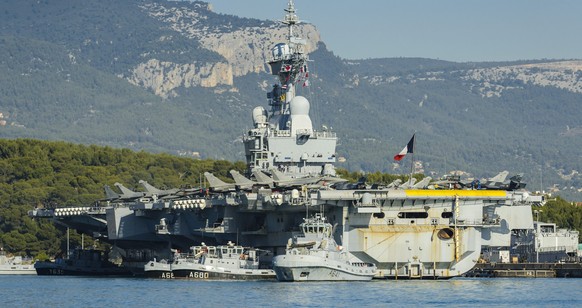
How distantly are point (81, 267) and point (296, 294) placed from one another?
35034 mm

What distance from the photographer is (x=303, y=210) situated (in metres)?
71.2

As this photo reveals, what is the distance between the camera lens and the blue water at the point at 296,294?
58.5m

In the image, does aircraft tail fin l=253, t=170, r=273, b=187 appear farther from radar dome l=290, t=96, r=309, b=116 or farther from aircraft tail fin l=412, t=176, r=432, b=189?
aircraft tail fin l=412, t=176, r=432, b=189

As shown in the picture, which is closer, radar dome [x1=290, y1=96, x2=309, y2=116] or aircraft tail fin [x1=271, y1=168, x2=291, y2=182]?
aircraft tail fin [x1=271, y1=168, x2=291, y2=182]

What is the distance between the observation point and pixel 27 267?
9638 cm

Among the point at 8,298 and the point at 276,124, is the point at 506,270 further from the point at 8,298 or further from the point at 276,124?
the point at 8,298

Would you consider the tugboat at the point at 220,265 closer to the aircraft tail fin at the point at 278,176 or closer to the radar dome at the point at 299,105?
the aircraft tail fin at the point at 278,176

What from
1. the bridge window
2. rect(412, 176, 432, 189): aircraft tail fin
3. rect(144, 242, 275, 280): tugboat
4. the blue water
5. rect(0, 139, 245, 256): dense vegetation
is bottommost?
the blue water

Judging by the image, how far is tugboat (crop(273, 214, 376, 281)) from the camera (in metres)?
66.5

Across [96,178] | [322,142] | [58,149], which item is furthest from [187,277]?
[58,149]

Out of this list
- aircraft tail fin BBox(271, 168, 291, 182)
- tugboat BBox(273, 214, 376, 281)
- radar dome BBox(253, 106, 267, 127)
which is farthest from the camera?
radar dome BBox(253, 106, 267, 127)

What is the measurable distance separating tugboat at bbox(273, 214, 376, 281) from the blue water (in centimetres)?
80

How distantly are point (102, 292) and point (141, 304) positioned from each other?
9004 mm

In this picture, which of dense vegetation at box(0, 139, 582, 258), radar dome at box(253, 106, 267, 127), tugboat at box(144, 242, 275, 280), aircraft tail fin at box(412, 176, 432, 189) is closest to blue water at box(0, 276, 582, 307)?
tugboat at box(144, 242, 275, 280)
